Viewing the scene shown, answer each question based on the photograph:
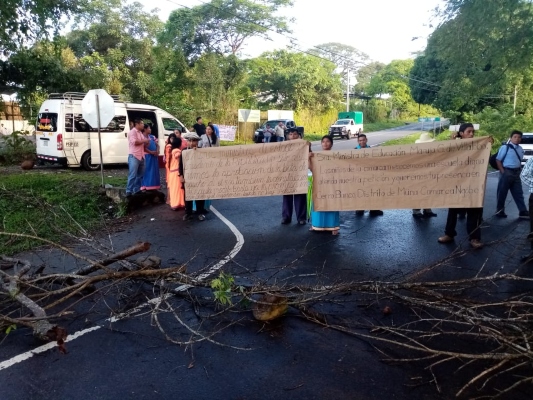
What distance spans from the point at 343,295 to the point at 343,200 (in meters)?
2.24

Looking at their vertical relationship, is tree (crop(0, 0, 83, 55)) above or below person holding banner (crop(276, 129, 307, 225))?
above

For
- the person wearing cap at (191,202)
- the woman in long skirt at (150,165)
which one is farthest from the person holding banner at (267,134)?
the person wearing cap at (191,202)

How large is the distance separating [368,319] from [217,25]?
30064 millimetres

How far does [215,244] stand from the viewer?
7094 mm

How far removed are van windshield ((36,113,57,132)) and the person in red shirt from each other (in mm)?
5259

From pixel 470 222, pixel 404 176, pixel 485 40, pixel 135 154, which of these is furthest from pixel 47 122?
pixel 485 40

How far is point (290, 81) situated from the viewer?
39906 mm

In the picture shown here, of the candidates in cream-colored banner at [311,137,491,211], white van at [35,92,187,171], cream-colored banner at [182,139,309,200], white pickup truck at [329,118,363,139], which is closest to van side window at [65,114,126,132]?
white van at [35,92,187,171]

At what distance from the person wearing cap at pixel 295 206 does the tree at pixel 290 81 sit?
3142 centimetres

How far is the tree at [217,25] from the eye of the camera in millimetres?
29812

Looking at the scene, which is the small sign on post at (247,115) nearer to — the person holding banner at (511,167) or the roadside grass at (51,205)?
the roadside grass at (51,205)

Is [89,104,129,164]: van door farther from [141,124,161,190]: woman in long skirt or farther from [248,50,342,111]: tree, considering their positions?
[248,50,342,111]: tree

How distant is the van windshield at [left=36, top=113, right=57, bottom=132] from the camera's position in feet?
46.0

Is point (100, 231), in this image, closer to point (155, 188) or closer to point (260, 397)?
point (155, 188)
